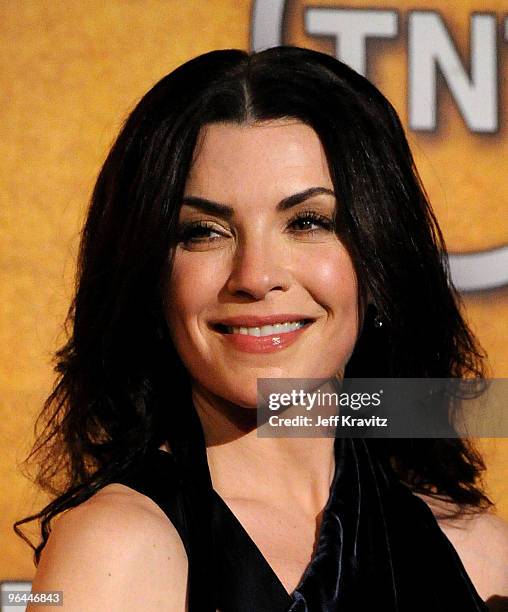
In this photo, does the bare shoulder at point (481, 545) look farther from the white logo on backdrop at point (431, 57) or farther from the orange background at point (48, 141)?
the orange background at point (48, 141)

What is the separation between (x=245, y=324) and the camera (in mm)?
1271

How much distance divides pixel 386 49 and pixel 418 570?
103 centimetres

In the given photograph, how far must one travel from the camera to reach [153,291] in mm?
1318

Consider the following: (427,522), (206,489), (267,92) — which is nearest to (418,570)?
(427,522)

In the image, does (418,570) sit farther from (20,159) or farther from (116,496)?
(20,159)

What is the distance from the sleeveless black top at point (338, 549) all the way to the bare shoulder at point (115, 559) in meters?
0.03

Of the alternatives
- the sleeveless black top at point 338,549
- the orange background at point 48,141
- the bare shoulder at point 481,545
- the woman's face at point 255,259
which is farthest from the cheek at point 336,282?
the orange background at point 48,141

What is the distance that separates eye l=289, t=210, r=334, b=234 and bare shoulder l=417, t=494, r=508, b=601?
0.49 m

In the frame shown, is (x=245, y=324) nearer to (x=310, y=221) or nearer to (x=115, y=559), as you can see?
(x=310, y=221)

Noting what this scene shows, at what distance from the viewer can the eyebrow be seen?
1271 mm

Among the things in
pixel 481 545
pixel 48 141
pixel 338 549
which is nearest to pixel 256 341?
pixel 338 549

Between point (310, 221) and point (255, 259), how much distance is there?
0.10 meters

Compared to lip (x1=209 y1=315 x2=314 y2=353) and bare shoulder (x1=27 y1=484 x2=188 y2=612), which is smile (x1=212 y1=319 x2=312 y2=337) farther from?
bare shoulder (x1=27 y1=484 x2=188 y2=612)

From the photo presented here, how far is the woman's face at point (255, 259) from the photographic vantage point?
4.16 feet
